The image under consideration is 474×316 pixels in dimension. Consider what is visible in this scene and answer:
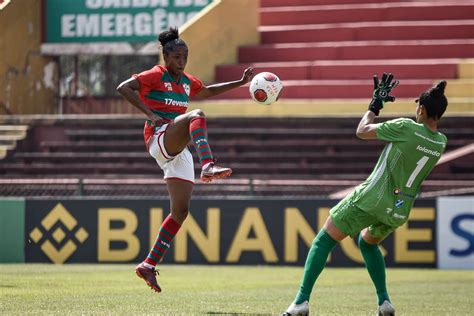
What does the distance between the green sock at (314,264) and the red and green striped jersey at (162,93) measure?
222cm

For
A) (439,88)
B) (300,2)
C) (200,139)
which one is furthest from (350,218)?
(300,2)

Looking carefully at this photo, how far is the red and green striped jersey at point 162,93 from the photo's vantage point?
33.6ft

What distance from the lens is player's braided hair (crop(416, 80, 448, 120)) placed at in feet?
28.5

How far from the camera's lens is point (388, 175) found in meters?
8.81

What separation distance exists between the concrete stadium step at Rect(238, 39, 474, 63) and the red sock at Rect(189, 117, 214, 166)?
16699 mm

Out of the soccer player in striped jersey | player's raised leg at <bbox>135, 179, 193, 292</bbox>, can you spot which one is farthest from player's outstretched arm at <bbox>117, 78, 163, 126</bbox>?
player's raised leg at <bbox>135, 179, 193, 292</bbox>

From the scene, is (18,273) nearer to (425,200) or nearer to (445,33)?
(425,200)

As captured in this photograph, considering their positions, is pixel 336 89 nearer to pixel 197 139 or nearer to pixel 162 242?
pixel 162 242

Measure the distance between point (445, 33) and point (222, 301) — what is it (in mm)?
→ 16434

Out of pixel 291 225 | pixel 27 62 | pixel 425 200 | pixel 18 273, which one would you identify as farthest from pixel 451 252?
pixel 27 62

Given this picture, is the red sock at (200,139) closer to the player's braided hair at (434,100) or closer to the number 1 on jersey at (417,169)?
the number 1 on jersey at (417,169)

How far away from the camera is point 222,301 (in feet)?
37.2

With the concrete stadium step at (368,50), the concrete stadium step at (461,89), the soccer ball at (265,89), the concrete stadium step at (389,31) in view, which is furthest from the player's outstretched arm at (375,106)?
the concrete stadium step at (389,31)

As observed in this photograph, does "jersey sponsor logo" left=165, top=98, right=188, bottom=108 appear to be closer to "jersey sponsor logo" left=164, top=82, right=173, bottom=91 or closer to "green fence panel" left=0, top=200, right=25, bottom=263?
"jersey sponsor logo" left=164, top=82, right=173, bottom=91
